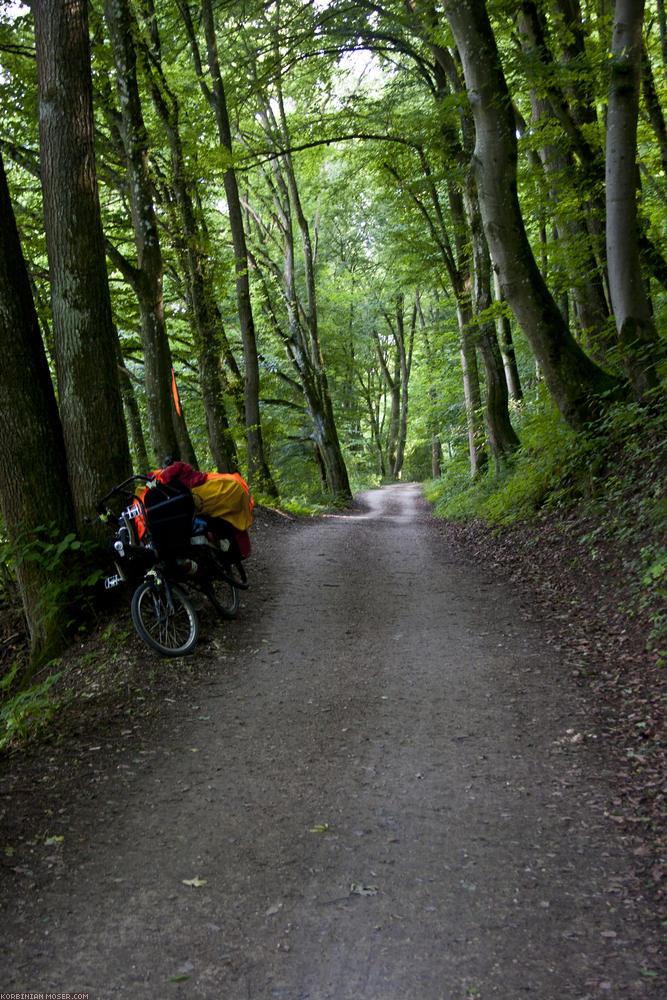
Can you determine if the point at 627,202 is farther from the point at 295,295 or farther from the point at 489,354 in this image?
the point at 295,295

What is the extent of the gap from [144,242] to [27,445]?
4.48 m

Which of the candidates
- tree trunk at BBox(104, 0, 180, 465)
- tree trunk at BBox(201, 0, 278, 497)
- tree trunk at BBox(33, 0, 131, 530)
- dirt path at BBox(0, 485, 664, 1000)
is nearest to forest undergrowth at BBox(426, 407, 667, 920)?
dirt path at BBox(0, 485, 664, 1000)

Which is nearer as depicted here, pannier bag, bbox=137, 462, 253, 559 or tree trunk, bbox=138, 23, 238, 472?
pannier bag, bbox=137, 462, 253, 559

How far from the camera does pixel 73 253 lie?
22.0ft

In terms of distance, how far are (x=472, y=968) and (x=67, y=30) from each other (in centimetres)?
822

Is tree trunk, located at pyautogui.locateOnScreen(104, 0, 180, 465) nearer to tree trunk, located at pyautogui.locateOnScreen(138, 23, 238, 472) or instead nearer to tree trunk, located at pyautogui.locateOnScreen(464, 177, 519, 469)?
tree trunk, located at pyautogui.locateOnScreen(138, 23, 238, 472)

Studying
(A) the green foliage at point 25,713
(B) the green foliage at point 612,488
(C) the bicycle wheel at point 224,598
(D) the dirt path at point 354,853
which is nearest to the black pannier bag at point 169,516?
(C) the bicycle wheel at point 224,598

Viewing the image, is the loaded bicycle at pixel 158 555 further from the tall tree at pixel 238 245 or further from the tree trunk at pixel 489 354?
the tree trunk at pixel 489 354

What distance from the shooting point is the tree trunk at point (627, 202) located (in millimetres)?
7871

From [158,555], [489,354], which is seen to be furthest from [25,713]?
[489,354]

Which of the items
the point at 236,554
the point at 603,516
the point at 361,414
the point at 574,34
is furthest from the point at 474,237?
the point at 361,414

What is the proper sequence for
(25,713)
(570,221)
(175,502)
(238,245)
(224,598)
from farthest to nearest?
(238,245), (570,221), (224,598), (175,502), (25,713)

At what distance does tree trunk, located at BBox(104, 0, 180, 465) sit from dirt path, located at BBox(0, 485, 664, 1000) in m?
5.21

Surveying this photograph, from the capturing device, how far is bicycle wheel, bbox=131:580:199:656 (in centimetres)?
595
